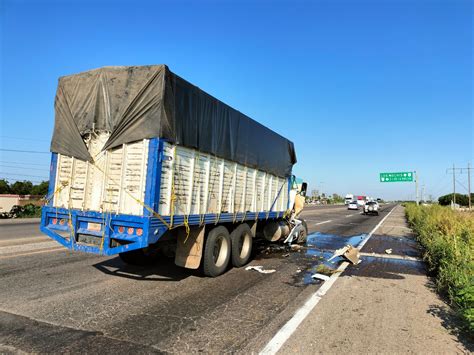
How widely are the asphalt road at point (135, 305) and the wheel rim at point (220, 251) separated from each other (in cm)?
34

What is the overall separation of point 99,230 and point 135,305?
5.20 feet

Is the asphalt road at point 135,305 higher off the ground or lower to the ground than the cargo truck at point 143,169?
lower

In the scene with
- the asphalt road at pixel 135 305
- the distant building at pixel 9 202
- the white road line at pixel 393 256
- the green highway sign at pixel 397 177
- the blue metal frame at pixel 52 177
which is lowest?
the asphalt road at pixel 135 305

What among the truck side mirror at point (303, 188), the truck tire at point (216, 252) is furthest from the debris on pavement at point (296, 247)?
the truck tire at point (216, 252)

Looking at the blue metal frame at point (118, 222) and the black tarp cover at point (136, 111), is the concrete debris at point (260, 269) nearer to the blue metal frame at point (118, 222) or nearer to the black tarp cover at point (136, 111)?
the blue metal frame at point (118, 222)

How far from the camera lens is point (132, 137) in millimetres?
6145

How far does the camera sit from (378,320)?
520 centimetres

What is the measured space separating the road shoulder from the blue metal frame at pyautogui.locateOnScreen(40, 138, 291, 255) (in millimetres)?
2722

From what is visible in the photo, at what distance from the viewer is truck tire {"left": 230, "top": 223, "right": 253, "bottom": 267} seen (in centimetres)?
846

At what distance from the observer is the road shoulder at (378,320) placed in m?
4.28

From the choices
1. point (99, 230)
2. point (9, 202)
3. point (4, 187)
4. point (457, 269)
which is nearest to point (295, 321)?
point (457, 269)

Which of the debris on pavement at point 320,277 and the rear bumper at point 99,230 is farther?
the debris on pavement at point 320,277

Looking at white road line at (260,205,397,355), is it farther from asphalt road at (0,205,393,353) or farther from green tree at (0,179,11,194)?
green tree at (0,179,11,194)

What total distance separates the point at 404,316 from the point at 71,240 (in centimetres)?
576
